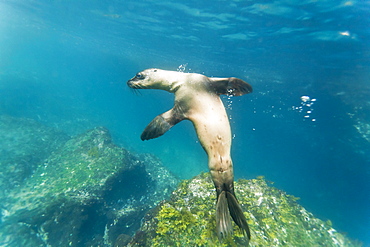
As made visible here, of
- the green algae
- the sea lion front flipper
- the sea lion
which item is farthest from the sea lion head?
the green algae

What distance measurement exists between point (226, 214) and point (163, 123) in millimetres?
1257

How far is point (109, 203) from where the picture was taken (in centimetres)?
905

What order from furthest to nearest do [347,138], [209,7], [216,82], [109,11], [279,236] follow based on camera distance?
[347,138], [109,11], [209,7], [279,236], [216,82]

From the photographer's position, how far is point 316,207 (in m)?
19.2

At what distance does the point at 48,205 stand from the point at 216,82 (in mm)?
8784

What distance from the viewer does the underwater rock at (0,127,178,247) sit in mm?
7242

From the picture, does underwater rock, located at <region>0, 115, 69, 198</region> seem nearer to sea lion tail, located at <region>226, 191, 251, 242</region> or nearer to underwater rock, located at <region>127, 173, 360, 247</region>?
underwater rock, located at <region>127, 173, 360, 247</region>

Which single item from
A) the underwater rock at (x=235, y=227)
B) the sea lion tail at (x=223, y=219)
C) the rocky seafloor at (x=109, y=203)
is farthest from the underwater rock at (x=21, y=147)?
the sea lion tail at (x=223, y=219)

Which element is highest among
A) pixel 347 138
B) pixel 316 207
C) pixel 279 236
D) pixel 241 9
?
pixel 241 9

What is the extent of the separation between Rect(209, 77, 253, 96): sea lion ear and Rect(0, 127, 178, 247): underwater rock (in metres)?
5.72

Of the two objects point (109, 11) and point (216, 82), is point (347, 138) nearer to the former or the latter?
point (216, 82)

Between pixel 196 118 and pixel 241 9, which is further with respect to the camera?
pixel 241 9

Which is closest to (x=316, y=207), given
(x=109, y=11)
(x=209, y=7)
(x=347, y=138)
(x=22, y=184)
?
(x=347, y=138)

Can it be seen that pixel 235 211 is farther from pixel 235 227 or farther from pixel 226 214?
pixel 235 227
